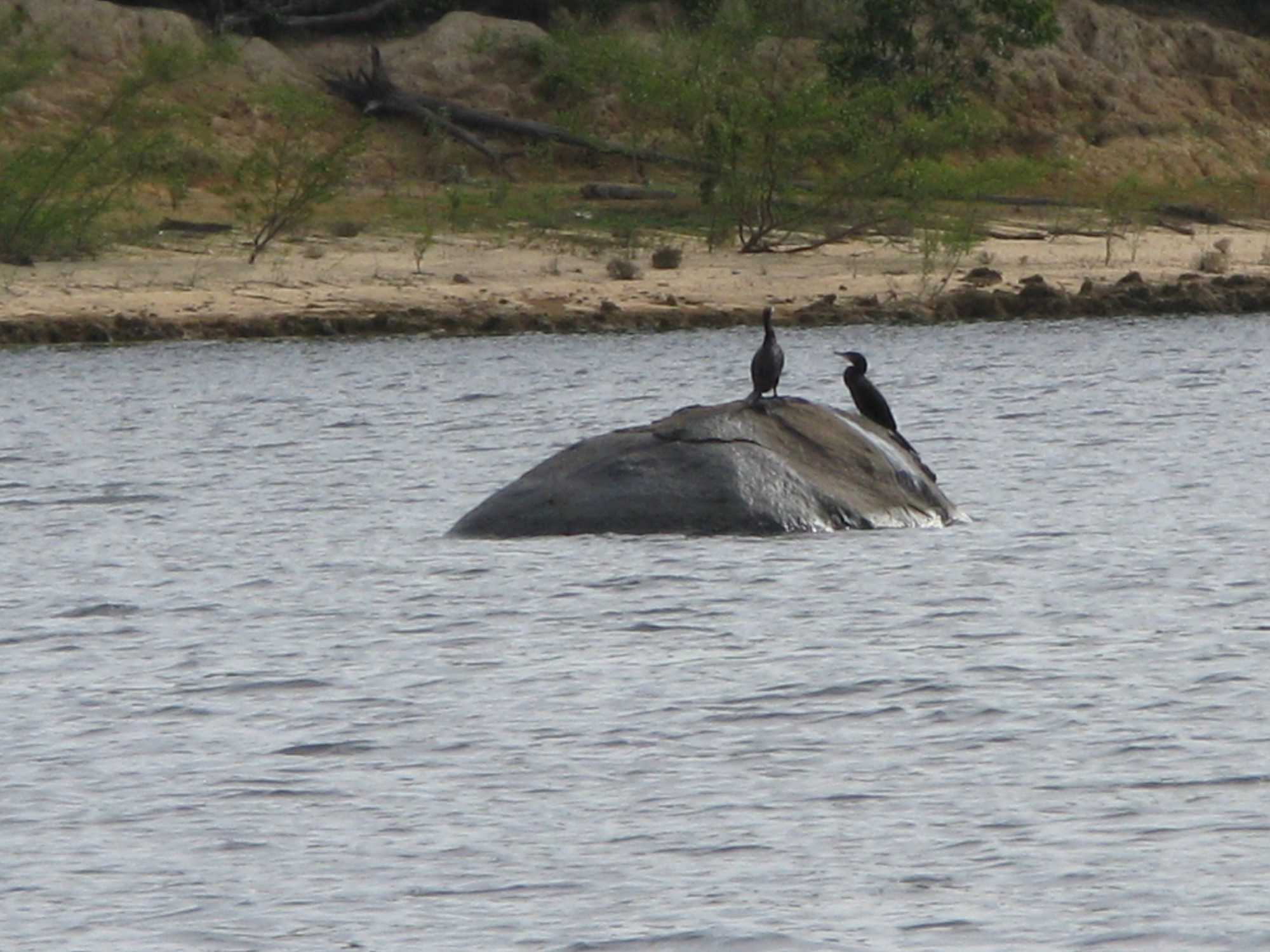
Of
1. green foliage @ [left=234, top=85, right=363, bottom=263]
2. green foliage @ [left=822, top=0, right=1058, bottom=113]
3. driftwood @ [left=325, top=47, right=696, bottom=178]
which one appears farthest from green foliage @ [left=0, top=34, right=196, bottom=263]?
green foliage @ [left=822, top=0, right=1058, bottom=113]

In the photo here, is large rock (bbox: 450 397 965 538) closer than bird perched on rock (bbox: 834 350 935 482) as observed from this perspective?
Yes

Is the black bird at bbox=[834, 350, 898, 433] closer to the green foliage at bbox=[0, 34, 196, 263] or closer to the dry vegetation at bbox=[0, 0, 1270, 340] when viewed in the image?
the dry vegetation at bbox=[0, 0, 1270, 340]

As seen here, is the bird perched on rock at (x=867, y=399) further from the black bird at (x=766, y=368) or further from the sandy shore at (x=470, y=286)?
the sandy shore at (x=470, y=286)

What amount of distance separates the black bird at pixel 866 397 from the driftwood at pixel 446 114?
1138 inches

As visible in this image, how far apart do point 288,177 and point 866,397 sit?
22.8 m

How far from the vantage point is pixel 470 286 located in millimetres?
36062

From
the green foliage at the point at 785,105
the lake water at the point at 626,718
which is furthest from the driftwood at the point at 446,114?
the lake water at the point at 626,718

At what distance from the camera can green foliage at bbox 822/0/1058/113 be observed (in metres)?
47.5

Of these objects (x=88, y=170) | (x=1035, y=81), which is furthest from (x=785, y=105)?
(x=1035, y=81)

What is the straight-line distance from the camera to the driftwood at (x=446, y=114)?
4641cm

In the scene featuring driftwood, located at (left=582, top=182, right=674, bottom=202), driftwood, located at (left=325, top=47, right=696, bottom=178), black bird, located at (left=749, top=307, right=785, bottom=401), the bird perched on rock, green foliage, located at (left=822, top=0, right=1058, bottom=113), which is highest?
green foliage, located at (left=822, top=0, right=1058, bottom=113)

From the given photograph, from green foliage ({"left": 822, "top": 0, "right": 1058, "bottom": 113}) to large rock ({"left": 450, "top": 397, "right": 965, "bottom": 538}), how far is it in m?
30.5

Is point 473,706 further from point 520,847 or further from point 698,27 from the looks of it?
point 698,27

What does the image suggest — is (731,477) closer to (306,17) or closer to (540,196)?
(540,196)
